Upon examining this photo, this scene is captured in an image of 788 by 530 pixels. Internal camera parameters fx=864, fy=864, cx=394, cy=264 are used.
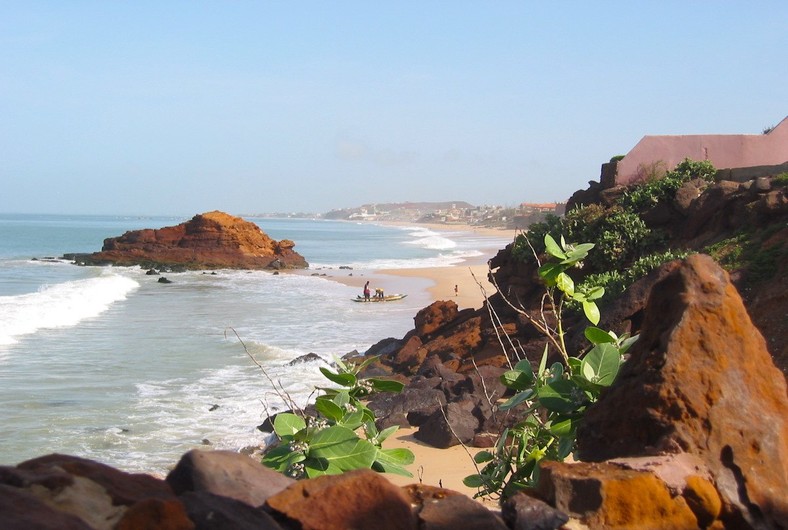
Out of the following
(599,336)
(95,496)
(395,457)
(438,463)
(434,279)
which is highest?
(599,336)

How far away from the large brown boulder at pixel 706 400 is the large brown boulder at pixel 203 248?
46.1 meters

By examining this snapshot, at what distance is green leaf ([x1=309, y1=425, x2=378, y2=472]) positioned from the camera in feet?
10.0

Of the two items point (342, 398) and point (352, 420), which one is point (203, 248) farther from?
point (352, 420)

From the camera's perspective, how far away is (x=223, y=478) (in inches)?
92.7

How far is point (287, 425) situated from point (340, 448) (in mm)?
267

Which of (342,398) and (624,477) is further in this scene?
(342,398)

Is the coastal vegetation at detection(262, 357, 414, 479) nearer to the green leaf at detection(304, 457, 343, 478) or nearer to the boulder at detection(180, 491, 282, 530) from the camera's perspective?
the green leaf at detection(304, 457, 343, 478)

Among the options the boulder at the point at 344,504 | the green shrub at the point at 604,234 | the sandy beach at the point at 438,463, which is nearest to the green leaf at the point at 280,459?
the boulder at the point at 344,504

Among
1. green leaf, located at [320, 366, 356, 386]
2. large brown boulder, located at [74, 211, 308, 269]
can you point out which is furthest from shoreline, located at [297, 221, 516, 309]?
green leaf, located at [320, 366, 356, 386]

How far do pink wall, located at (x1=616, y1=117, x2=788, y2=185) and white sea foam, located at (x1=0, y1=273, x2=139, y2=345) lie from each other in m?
14.6

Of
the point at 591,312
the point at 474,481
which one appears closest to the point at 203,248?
the point at 474,481

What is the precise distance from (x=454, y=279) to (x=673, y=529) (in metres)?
33.6

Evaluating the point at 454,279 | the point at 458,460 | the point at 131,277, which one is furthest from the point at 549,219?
the point at 131,277

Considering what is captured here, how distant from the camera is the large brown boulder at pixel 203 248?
163 feet
